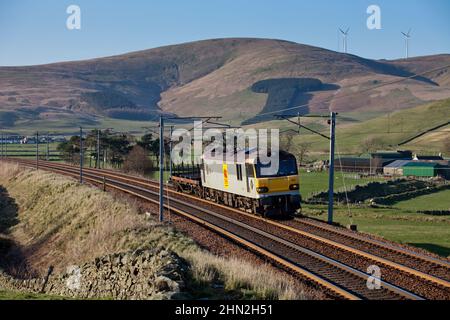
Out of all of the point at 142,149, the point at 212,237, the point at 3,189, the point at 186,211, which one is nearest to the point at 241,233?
the point at 212,237

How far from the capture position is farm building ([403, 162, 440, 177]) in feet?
347

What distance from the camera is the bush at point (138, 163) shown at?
262ft

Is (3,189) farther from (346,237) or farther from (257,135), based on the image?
(346,237)

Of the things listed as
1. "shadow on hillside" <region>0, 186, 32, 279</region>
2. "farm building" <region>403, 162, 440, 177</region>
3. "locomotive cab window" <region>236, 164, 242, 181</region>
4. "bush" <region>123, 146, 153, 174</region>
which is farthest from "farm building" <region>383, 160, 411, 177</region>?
"locomotive cab window" <region>236, 164, 242, 181</region>

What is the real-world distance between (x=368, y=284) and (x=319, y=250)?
5.35 m

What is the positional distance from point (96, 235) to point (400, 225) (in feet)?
84.0

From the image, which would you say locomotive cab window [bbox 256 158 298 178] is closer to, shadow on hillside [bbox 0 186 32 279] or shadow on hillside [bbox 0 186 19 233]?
shadow on hillside [bbox 0 186 32 279]

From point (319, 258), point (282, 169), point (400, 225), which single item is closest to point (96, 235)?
point (282, 169)

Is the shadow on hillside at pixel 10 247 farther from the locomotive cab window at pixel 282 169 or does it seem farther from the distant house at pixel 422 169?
the distant house at pixel 422 169

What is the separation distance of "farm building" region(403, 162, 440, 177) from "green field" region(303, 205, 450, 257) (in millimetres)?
50542

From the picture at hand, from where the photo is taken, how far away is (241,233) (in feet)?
89.2

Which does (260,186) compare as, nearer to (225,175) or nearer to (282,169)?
(282,169)

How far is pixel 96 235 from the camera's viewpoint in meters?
29.6

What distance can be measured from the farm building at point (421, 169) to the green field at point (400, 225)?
166 ft
